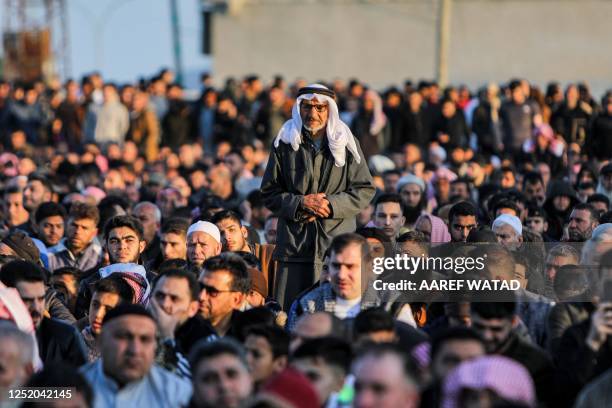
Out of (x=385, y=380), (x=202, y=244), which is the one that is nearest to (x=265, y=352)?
(x=385, y=380)

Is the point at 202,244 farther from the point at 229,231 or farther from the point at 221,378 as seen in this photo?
the point at 221,378

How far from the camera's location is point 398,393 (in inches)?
297

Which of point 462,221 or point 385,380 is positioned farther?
point 462,221

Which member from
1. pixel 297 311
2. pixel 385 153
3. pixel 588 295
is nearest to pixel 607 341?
pixel 588 295

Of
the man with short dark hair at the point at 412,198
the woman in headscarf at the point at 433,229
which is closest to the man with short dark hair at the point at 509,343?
the woman in headscarf at the point at 433,229

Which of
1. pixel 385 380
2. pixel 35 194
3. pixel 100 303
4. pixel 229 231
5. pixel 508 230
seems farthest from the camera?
pixel 35 194

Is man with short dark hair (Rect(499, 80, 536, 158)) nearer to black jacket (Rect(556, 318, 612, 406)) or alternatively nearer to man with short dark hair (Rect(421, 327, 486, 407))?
black jacket (Rect(556, 318, 612, 406))

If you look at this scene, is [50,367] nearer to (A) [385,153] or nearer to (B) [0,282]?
(B) [0,282]

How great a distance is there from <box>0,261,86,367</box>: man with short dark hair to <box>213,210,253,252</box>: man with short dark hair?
2822mm

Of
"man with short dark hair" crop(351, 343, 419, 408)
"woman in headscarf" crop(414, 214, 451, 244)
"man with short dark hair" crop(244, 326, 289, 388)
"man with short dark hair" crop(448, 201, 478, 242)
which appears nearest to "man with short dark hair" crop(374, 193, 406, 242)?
"woman in headscarf" crop(414, 214, 451, 244)

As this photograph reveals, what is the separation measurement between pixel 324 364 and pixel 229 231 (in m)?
5.15

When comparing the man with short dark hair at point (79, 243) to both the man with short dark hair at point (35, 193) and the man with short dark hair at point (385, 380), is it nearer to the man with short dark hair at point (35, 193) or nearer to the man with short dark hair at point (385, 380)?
the man with short dark hair at point (35, 193)

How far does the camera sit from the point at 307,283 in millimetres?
12375

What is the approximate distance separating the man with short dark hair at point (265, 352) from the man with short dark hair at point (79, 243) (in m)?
6.22
